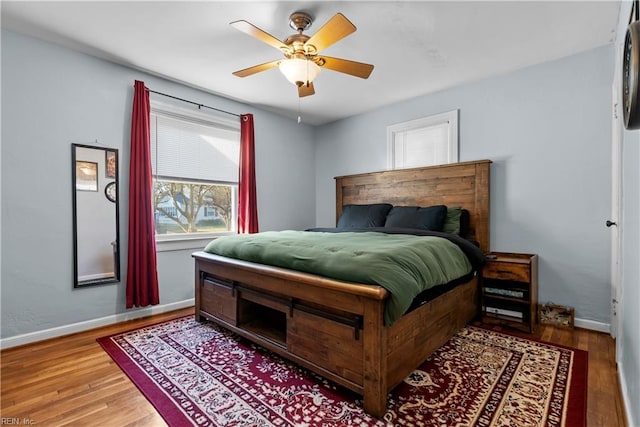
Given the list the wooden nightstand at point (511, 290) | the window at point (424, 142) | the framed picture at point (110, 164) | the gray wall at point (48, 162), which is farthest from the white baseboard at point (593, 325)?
the framed picture at point (110, 164)

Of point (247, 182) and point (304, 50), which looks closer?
point (304, 50)

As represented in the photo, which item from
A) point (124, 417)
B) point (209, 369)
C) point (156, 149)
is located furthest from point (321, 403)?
point (156, 149)

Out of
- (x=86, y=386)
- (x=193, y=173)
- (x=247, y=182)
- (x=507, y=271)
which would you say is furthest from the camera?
(x=247, y=182)

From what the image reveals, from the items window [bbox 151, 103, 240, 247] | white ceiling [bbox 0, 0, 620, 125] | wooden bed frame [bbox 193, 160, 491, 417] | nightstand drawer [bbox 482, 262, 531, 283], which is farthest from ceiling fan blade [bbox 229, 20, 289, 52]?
nightstand drawer [bbox 482, 262, 531, 283]

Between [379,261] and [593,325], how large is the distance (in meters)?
2.37

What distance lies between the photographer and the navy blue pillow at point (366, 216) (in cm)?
358

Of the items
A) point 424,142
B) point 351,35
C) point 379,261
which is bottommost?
point 379,261

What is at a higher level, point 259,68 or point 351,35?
point 351,35

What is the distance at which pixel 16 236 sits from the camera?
94.1 inches

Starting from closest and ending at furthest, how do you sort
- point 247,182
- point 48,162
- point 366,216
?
point 48,162, point 366,216, point 247,182

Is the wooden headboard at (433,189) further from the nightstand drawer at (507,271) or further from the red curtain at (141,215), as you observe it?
the red curtain at (141,215)

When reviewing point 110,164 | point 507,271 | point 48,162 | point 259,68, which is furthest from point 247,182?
point 507,271

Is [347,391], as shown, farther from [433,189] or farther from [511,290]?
[433,189]

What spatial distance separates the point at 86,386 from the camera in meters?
1.82
